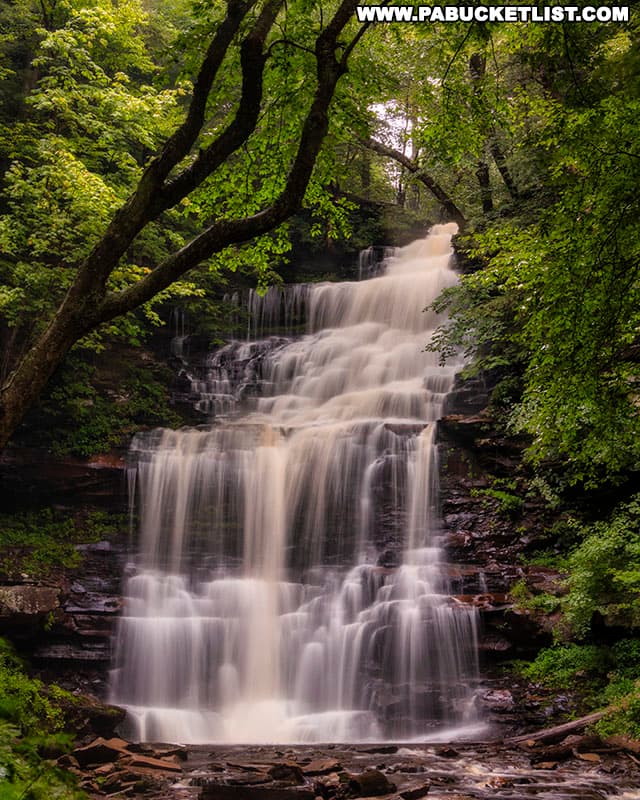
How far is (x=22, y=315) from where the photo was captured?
50.4 ft

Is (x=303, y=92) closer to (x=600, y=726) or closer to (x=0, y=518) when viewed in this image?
(x=600, y=726)

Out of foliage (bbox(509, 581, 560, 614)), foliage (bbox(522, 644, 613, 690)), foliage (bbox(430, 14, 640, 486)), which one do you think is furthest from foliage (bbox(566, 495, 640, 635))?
foliage (bbox(430, 14, 640, 486))

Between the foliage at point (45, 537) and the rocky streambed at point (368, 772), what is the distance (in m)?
6.59

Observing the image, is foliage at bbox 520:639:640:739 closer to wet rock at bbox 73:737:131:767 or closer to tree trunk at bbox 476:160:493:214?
wet rock at bbox 73:737:131:767

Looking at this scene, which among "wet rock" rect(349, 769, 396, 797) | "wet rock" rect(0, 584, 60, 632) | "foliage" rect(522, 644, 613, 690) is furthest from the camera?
"wet rock" rect(0, 584, 60, 632)

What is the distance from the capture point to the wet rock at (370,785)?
656cm

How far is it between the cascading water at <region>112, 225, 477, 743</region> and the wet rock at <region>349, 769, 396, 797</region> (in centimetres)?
408

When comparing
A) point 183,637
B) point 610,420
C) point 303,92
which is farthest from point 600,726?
point 303,92

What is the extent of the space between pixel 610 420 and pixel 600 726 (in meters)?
4.16

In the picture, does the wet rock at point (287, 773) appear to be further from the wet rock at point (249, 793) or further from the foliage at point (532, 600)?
the foliage at point (532, 600)

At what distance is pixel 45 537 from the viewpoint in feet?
51.5

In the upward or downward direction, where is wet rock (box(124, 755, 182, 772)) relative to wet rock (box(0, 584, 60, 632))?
downward

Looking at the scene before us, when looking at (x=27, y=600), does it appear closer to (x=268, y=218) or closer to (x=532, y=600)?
→ (x=532, y=600)

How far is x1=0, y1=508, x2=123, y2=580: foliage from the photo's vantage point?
14342mm
